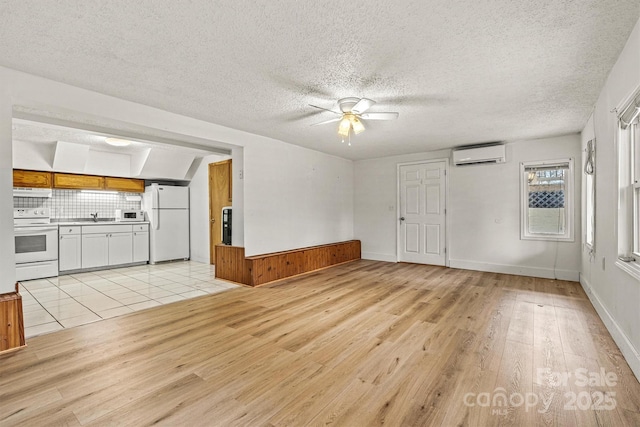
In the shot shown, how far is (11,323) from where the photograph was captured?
247cm

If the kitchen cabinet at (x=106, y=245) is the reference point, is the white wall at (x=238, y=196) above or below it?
above

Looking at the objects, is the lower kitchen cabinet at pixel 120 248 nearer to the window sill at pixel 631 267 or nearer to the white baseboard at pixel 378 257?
the white baseboard at pixel 378 257

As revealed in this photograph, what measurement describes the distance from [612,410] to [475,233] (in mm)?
4291

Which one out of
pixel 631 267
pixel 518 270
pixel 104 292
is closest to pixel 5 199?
pixel 104 292

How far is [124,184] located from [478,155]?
7322mm

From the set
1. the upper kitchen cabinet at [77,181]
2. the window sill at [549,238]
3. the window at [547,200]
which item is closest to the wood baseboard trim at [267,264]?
the upper kitchen cabinet at [77,181]

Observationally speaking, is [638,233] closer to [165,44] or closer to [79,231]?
[165,44]

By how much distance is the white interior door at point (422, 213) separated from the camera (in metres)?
6.14

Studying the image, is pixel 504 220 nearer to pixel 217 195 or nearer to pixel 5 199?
pixel 217 195

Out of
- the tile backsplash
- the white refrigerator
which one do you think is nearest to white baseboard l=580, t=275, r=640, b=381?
the white refrigerator

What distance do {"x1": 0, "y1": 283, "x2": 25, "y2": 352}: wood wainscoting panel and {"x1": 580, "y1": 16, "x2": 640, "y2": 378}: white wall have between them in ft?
15.5

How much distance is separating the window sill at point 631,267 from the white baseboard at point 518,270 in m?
2.94

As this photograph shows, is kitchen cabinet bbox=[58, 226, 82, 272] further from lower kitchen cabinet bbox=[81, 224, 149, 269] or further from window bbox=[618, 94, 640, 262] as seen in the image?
window bbox=[618, 94, 640, 262]

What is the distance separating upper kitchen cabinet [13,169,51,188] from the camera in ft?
17.4
